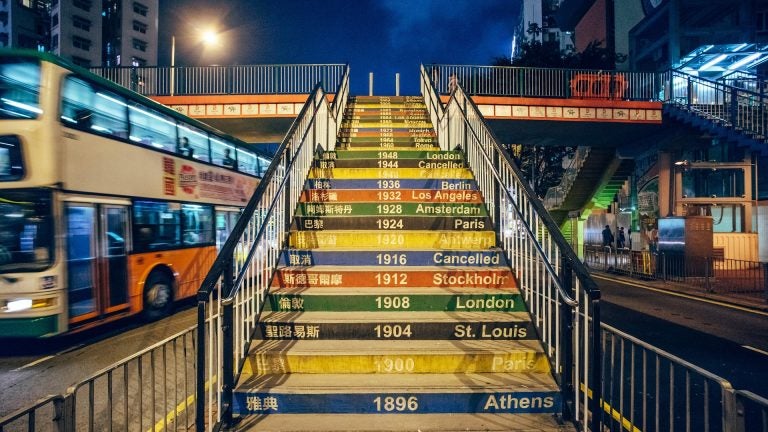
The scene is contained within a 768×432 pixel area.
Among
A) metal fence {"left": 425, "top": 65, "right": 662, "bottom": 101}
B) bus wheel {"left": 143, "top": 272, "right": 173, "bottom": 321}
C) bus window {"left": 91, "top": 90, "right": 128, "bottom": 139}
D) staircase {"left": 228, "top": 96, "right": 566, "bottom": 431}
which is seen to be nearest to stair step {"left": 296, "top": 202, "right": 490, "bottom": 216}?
staircase {"left": 228, "top": 96, "right": 566, "bottom": 431}

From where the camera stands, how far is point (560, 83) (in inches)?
635

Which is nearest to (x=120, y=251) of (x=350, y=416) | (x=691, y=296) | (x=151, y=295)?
(x=151, y=295)

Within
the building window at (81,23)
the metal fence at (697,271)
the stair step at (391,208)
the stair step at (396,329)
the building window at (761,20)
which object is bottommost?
the metal fence at (697,271)

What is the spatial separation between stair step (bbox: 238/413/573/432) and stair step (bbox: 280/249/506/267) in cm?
206

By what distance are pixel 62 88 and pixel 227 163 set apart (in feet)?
16.0

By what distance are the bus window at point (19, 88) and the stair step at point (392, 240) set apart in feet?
14.5

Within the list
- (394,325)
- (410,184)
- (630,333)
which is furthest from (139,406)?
(630,333)

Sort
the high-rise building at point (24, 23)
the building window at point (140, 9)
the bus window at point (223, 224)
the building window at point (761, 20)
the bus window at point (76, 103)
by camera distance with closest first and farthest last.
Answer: the bus window at point (76, 103), the bus window at point (223, 224), the building window at point (761, 20), the high-rise building at point (24, 23), the building window at point (140, 9)

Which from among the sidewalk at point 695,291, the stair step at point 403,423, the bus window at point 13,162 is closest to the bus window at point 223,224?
the bus window at point 13,162

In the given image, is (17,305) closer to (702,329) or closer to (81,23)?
(702,329)

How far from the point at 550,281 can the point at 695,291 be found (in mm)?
10422

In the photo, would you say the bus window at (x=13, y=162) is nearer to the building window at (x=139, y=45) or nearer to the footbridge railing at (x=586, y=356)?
the footbridge railing at (x=586, y=356)

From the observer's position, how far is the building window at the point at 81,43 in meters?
49.4

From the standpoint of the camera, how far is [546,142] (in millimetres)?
19062
